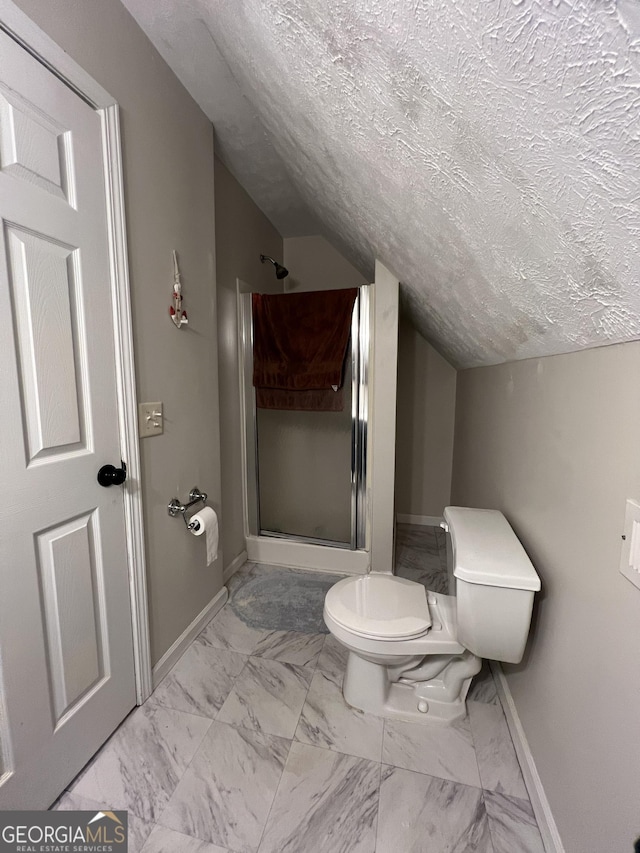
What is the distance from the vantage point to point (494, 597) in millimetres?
943

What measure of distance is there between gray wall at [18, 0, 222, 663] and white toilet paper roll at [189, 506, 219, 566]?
7 centimetres

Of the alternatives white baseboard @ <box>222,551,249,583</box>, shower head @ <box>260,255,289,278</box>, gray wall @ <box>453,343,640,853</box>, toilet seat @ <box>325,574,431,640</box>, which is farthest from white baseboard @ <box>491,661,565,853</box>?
shower head @ <box>260,255,289,278</box>

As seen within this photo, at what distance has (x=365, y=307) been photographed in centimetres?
198

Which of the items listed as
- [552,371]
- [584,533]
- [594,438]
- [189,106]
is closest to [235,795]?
[584,533]

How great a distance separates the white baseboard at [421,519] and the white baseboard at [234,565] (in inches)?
54.1

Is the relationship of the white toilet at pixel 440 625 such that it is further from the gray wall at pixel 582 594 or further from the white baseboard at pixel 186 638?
the white baseboard at pixel 186 638

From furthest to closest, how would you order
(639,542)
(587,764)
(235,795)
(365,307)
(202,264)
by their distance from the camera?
(365,307) < (202,264) < (235,795) < (587,764) < (639,542)

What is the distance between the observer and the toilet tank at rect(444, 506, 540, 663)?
36.4 inches

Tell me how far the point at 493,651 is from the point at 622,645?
1.46 feet

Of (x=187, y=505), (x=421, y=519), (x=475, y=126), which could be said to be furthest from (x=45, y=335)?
(x=421, y=519)

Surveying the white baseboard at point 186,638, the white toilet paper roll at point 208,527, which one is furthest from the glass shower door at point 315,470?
the white toilet paper roll at point 208,527

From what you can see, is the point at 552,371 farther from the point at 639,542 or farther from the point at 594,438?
the point at 639,542

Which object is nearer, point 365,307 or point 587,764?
point 587,764

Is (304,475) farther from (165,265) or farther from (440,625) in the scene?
(165,265)
